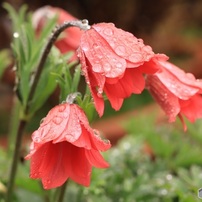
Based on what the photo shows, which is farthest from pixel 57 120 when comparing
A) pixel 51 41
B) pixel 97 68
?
pixel 51 41

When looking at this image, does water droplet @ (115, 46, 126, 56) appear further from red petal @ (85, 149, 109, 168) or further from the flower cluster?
red petal @ (85, 149, 109, 168)

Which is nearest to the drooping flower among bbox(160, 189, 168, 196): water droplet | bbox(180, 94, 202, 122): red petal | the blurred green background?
the blurred green background

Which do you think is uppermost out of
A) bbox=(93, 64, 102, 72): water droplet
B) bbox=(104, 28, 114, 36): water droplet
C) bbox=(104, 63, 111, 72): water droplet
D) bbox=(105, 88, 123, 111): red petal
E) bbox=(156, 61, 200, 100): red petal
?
bbox=(104, 28, 114, 36): water droplet

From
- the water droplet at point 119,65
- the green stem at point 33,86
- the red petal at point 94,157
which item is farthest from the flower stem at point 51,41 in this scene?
the red petal at point 94,157

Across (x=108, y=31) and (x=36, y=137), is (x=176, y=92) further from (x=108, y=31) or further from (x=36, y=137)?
(x=36, y=137)

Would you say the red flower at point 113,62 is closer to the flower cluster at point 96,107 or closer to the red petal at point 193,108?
the flower cluster at point 96,107

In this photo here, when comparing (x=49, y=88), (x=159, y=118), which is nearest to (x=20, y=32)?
(x=49, y=88)
